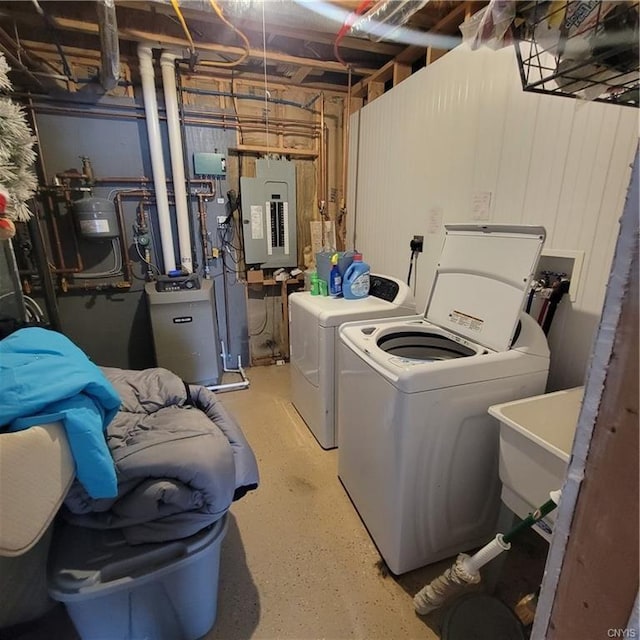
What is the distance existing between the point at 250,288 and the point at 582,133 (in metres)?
2.68

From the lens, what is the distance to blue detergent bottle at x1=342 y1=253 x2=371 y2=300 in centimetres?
229

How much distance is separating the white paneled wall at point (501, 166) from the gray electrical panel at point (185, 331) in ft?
4.88

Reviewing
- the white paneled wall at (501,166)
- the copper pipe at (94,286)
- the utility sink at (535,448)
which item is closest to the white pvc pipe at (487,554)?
the utility sink at (535,448)

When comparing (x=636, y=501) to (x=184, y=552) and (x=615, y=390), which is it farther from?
(x=184, y=552)

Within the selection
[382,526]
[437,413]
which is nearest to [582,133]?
[437,413]

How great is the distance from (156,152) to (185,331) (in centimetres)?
139

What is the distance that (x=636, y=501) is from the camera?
0.40 m

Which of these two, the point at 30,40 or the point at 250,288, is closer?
the point at 30,40

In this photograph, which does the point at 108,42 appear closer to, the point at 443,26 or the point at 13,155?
the point at 13,155

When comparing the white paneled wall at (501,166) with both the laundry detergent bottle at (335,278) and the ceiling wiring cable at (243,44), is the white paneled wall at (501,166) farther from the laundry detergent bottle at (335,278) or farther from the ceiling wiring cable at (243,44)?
the ceiling wiring cable at (243,44)

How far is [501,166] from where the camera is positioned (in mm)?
1696

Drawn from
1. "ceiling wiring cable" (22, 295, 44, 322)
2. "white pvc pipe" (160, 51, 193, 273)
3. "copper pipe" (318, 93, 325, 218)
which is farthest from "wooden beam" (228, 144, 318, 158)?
"ceiling wiring cable" (22, 295, 44, 322)

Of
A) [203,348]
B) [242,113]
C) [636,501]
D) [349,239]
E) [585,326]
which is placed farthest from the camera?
[349,239]

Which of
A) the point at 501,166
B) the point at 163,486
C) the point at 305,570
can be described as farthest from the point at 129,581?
the point at 501,166
